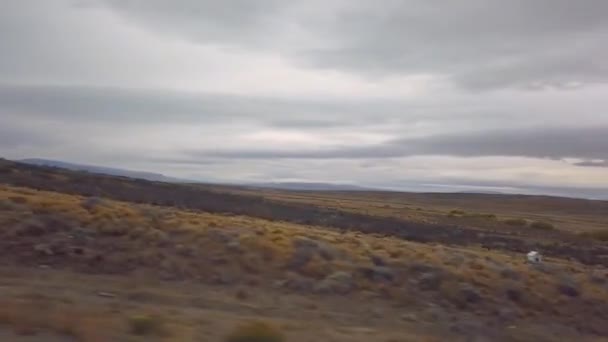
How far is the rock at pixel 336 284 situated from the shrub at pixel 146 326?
8.61 meters

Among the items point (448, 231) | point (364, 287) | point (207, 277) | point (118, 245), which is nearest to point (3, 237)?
point (118, 245)

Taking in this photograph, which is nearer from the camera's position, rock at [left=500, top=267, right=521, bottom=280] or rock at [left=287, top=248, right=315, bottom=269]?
rock at [left=287, top=248, right=315, bottom=269]

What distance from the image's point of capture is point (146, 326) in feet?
44.0

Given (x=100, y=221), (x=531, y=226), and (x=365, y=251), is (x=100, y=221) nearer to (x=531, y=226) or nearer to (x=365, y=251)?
(x=365, y=251)

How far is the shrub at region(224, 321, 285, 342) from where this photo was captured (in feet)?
44.2

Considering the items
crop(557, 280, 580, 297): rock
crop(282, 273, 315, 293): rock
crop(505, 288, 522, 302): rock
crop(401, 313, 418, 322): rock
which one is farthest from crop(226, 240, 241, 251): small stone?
crop(557, 280, 580, 297): rock

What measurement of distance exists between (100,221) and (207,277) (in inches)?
247

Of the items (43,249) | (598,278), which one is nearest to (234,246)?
(43,249)

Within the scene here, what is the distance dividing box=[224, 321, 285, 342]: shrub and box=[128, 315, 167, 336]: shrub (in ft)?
3.89

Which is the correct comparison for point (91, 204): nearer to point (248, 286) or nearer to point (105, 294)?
point (248, 286)

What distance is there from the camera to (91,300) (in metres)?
16.9

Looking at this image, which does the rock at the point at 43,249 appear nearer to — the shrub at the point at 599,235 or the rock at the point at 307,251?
the rock at the point at 307,251

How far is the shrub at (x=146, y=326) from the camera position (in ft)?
43.7

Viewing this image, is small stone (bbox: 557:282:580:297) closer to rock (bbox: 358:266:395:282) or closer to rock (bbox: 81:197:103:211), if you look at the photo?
rock (bbox: 358:266:395:282)
